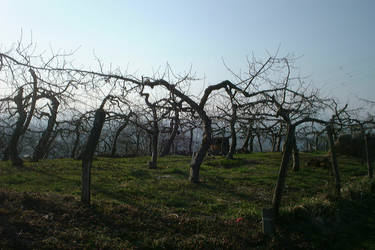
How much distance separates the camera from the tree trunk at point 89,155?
5.67 meters

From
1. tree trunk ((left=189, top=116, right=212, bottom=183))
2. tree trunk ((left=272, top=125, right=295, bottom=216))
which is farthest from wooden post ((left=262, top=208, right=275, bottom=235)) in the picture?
tree trunk ((left=189, top=116, right=212, bottom=183))

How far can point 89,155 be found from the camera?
18.9 ft

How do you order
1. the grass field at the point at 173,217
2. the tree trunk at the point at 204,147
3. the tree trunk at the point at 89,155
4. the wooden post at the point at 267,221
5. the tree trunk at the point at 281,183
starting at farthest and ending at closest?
the tree trunk at the point at 204,147, the tree trunk at the point at 89,155, the tree trunk at the point at 281,183, the wooden post at the point at 267,221, the grass field at the point at 173,217

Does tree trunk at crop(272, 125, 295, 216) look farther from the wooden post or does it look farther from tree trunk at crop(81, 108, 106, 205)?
tree trunk at crop(81, 108, 106, 205)

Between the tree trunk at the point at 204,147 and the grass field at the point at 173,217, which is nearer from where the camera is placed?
the grass field at the point at 173,217

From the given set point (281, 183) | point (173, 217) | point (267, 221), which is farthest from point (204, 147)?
point (267, 221)

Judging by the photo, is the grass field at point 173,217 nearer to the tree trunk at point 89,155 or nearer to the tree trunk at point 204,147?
the tree trunk at point 89,155

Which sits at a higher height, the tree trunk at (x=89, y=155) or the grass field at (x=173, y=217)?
the tree trunk at (x=89, y=155)

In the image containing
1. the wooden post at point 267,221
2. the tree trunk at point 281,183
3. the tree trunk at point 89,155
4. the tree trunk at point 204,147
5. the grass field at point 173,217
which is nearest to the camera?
the grass field at point 173,217

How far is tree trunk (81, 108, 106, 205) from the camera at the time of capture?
5672mm

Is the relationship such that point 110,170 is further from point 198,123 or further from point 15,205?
point 15,205

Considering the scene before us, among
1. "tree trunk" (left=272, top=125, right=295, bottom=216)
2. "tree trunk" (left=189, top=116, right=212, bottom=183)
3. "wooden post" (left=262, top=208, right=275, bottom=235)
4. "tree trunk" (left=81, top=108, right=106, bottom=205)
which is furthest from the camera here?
"tree trunk" (left=189, top=116, right=212, bottom=183)

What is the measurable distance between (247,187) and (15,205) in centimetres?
647

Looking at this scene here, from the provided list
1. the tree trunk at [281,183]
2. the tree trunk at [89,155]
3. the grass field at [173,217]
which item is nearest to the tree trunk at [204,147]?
the grass field at [173,217]
